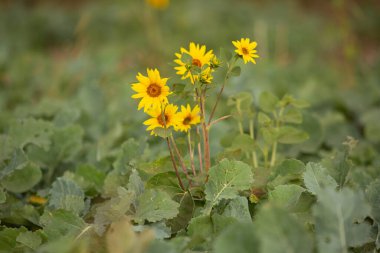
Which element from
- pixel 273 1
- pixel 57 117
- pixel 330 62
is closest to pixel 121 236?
pixel 57 117

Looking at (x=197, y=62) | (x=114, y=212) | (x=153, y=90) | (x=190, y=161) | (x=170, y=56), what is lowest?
(x=114, y=212)

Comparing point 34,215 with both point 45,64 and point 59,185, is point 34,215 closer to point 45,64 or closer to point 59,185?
point 59,185

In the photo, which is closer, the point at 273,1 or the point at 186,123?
the point at 186,123

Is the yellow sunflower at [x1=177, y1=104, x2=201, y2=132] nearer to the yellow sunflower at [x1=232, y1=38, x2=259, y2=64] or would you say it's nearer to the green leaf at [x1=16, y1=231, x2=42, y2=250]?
the yellow sunflower at [x1=232, y1=38, x2=259, y2=64]

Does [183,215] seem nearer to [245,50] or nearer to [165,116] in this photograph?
[165,116]

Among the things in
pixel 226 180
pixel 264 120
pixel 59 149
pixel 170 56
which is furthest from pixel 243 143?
pixel 170 56

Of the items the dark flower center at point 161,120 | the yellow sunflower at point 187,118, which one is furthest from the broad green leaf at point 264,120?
the dark flower center at point 161,120
